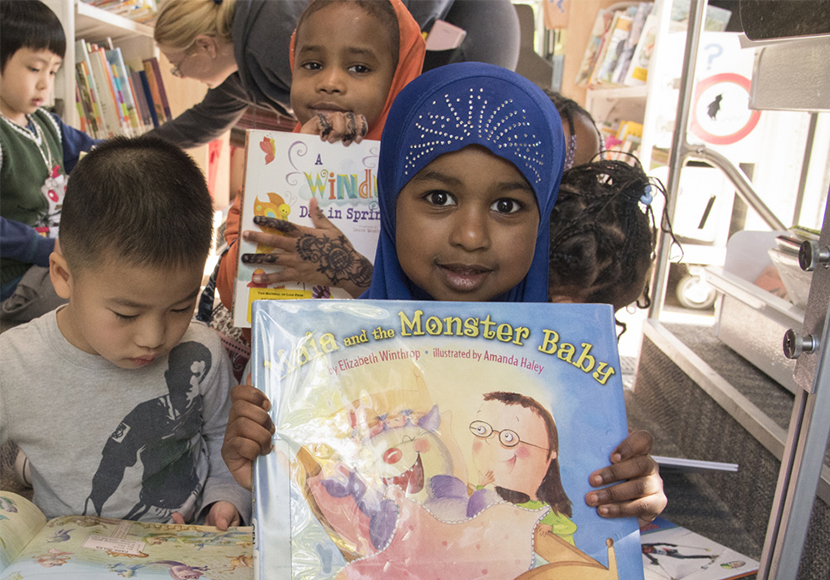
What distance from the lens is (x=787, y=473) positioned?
2.40 ft

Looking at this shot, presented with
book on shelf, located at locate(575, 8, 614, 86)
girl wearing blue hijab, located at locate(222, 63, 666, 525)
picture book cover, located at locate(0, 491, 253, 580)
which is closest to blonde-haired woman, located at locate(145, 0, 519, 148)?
girl wearing blue hijab, located at locate(222, 63, 666, 525)

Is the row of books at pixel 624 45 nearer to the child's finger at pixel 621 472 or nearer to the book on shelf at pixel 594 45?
the book on shelf at pixel 594 45

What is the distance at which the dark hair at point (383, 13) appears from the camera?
1153 mm

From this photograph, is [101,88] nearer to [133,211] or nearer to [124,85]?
[124,85]

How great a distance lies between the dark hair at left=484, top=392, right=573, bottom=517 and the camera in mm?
618

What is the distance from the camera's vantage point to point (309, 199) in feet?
3.47

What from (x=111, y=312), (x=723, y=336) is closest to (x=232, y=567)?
(x=111, y=312)

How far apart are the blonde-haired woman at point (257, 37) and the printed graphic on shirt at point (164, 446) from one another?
0.95 meters

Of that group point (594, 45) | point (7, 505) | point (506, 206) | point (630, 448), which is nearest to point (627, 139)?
point (594, 45)

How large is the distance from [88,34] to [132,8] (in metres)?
0.21

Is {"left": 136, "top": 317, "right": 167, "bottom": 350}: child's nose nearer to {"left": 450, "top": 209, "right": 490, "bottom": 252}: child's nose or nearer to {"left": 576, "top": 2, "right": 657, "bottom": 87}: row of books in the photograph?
{"left": 450, "top": 209, "right": 490, "bottom": 252}: child's nose

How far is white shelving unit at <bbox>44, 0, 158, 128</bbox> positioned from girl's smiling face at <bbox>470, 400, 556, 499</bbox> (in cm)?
188

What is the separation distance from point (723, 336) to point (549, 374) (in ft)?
3.88

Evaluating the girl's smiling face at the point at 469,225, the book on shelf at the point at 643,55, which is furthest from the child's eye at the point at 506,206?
the book on shelf at the point at 643,55
